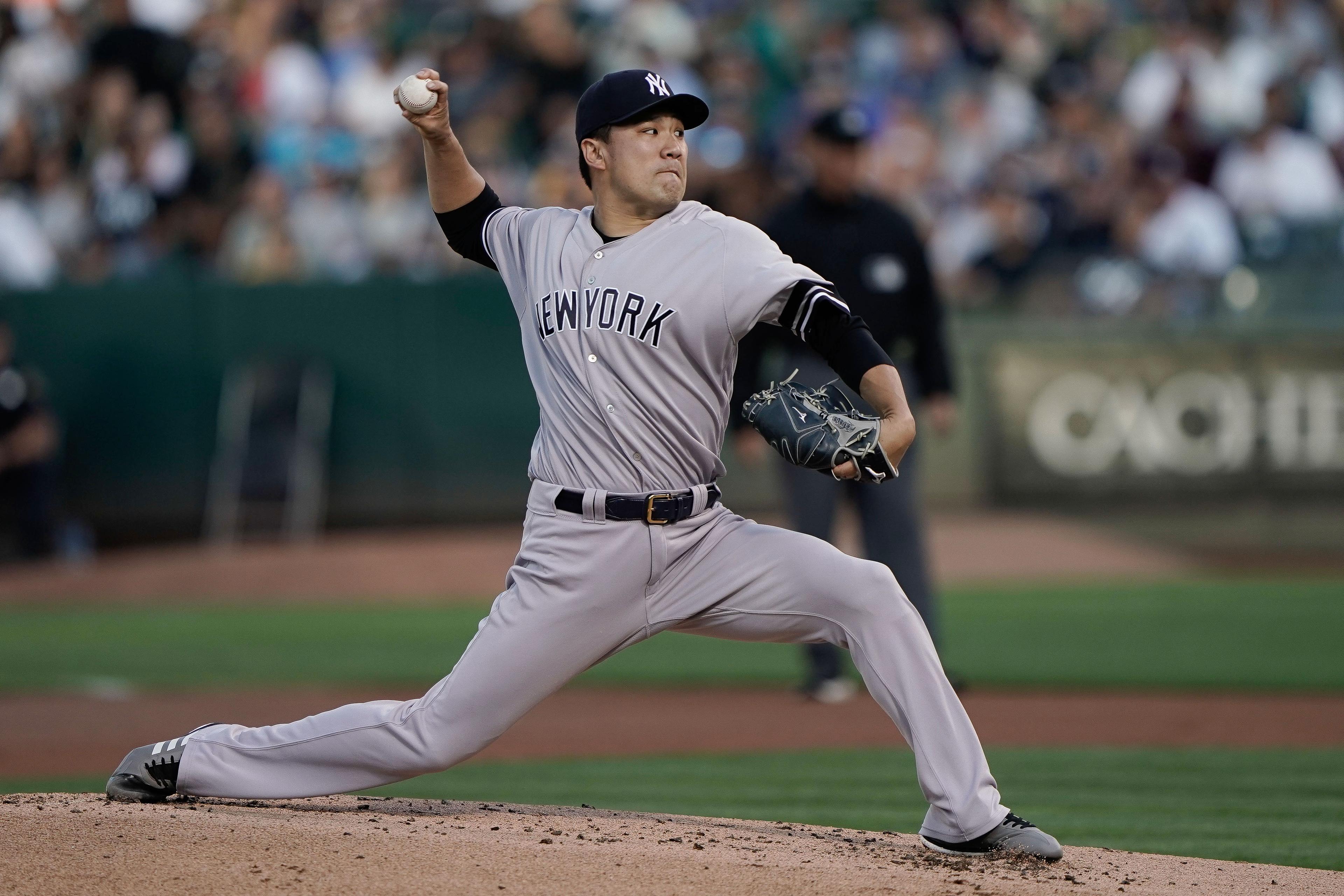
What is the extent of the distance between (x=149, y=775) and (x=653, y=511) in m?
1.44

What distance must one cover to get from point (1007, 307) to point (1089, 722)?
6.81 metres

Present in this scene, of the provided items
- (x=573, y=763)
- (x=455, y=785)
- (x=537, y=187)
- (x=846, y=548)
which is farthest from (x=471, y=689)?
(x=537, y=187)

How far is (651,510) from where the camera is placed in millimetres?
3889

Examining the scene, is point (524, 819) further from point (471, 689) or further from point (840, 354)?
point (840, 354)

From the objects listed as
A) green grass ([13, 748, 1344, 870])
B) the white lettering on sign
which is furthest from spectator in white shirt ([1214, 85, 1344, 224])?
green grass ([13, 748, 1344, 870])

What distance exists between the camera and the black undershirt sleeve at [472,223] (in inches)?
168

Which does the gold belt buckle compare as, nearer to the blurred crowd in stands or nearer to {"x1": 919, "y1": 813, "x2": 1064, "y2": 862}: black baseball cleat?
{"x1": 919, "y1": 813, "x2": 1064, "y2": 862}: black baseball cleat

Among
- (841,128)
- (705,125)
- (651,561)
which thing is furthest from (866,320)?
(705,125)

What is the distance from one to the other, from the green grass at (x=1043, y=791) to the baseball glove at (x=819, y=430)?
4.80 ft

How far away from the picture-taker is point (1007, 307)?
1327cm

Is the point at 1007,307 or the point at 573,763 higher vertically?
the point at 1007,307

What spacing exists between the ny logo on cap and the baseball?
50cm

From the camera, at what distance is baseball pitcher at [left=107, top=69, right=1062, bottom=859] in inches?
150

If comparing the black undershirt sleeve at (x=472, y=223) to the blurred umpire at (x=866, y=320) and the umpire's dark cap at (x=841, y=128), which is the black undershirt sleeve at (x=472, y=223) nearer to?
the blurred umpire at (x=866, y=320)
